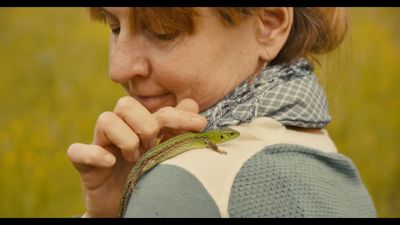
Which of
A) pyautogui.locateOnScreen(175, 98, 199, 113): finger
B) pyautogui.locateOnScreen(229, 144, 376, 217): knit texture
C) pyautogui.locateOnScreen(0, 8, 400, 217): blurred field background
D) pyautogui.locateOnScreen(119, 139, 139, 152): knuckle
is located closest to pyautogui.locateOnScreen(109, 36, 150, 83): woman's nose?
pyautogui.locateOnScreen(175, 98, 199, 113): finger

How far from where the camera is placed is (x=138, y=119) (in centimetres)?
151

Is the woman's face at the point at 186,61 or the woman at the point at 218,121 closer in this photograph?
the woman at the point at 218,121

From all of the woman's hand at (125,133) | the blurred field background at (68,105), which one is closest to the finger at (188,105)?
the woman's hand at (125,133)

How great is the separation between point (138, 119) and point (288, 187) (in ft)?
1.14

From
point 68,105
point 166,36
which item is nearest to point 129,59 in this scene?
point 166,36

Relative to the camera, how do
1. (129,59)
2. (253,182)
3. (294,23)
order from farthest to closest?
(294,23) → (129,59) → (253,182)

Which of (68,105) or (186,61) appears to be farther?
(68,105)

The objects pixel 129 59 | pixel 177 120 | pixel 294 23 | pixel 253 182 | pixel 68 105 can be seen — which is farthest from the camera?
pixel 68 105

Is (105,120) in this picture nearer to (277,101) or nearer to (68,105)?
(277,101)

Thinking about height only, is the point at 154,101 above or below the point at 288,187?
above

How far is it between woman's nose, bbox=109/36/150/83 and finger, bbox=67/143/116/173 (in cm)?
24

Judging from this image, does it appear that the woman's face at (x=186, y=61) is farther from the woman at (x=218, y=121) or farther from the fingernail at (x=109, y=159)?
the fingernail at (x=109, y=159)

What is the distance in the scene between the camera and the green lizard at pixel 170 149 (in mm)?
1454
